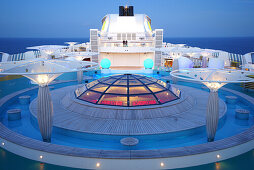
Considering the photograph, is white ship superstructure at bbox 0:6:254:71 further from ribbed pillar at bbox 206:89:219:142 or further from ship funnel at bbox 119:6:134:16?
ribbed pillar at bbox 206:89:219:142

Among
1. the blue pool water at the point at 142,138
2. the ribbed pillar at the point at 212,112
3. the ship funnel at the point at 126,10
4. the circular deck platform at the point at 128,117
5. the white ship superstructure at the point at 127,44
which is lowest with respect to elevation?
the blue pool water at the point at 142,138

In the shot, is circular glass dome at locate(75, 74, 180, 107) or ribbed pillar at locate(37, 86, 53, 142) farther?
circular glass dome at locate(75, 74, 180, 107)

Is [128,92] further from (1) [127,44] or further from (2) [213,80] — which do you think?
(1) [127,44]

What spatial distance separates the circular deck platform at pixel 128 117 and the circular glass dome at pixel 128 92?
0.44 metres

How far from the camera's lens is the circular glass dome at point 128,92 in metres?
12.1

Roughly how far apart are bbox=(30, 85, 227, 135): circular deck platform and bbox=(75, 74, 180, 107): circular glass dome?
440mm

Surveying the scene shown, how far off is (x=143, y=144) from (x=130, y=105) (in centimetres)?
286

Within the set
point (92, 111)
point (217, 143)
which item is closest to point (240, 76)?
point (217, 143)

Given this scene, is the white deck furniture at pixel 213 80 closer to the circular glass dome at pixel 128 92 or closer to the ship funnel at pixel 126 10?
the circular glass dome at pixel 128 92

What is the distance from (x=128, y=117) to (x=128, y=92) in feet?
6.24

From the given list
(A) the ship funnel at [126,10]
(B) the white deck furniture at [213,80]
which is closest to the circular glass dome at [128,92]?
(B) the white deck furniture at [213,80]

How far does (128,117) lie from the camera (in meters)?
11.1

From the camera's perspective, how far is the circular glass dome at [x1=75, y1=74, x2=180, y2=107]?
12141 millimetres

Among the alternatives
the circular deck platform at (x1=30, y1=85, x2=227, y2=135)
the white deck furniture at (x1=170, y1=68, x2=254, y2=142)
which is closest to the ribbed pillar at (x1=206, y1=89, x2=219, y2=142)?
the white deck furniture at (x1=170, y1=68, x2=254, y2=142)
